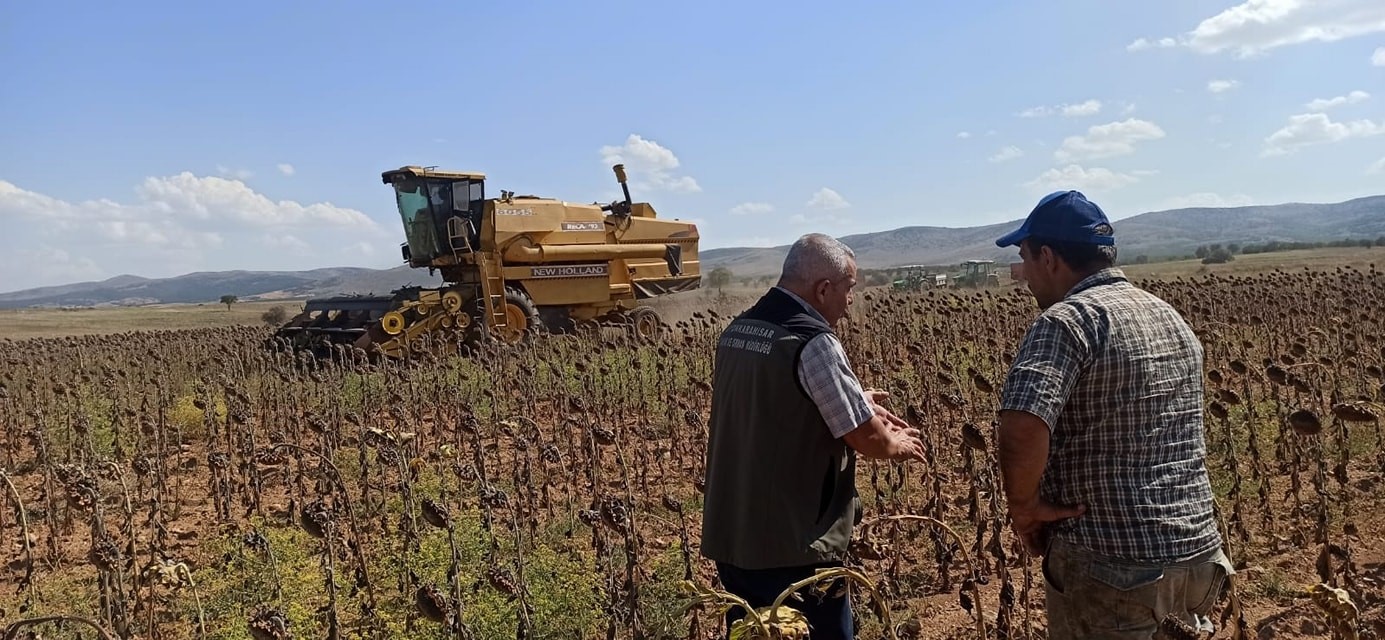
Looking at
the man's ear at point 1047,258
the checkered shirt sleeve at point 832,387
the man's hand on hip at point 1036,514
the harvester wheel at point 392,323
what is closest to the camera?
the man's hand on hip at point 1036,514

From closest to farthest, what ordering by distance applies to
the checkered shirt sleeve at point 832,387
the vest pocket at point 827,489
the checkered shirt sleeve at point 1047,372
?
the checkered shirt sleeve at point 1047,372 → the checkered shirt sleeve at point 832,387 → the vest pocket at point 827,489

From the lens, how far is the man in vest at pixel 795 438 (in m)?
2.88

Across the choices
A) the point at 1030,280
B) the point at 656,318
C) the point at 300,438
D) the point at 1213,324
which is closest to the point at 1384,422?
the point at 1213,324

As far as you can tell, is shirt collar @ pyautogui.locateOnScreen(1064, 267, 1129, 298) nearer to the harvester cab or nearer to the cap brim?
the cap brim

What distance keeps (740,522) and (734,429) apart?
31 centimetres

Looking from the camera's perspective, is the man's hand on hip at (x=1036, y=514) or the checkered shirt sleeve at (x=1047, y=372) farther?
the man's hand on hip at (x=1036, y=514)

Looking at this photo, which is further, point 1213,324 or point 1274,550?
point 1213,324

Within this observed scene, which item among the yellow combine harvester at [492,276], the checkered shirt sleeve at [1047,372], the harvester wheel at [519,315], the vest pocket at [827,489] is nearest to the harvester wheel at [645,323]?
the yellow combine harvester at [492,276]

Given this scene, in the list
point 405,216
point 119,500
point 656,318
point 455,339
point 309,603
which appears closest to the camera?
point 309,603

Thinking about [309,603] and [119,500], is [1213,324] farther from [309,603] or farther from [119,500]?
[119,500]

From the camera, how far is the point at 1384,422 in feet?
25.4

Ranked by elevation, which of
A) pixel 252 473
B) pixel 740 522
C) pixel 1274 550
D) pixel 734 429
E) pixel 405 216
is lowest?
pixel 1274 550

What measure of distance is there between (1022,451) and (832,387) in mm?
619

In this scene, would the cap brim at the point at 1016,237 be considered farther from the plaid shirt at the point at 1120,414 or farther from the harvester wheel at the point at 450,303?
the harvester wheel at the point at 450,303
